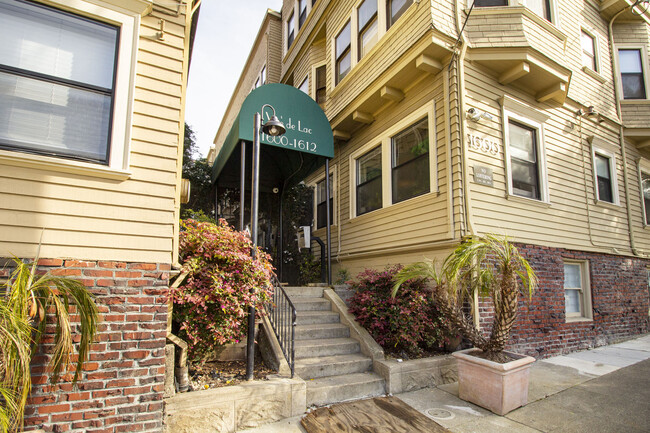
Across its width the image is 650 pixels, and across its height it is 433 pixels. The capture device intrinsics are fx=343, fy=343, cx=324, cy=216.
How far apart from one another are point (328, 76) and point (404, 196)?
440 cm

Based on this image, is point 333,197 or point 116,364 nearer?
point 116,364

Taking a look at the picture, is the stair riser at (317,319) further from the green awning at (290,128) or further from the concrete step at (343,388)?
the green awning at (290,128)

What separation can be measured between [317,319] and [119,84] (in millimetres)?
4049

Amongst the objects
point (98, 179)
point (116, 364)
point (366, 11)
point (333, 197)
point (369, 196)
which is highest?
point (366, 11)

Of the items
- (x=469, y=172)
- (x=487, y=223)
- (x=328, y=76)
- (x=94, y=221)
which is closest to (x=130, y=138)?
(x=94, y=221)

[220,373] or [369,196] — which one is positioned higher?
[369,196]

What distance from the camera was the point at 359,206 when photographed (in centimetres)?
795

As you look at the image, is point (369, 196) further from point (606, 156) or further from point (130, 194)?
point (606, 156)

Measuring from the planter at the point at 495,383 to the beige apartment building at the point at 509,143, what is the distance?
1795 millimetres

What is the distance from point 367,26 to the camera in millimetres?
7578

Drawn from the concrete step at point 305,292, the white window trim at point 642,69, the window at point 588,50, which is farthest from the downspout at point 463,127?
the white window trim at point 642,69

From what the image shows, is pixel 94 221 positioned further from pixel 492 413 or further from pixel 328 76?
pixel 328 76

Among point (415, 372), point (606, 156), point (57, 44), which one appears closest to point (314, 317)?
point (415, 372)

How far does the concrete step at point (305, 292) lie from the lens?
6.02m
